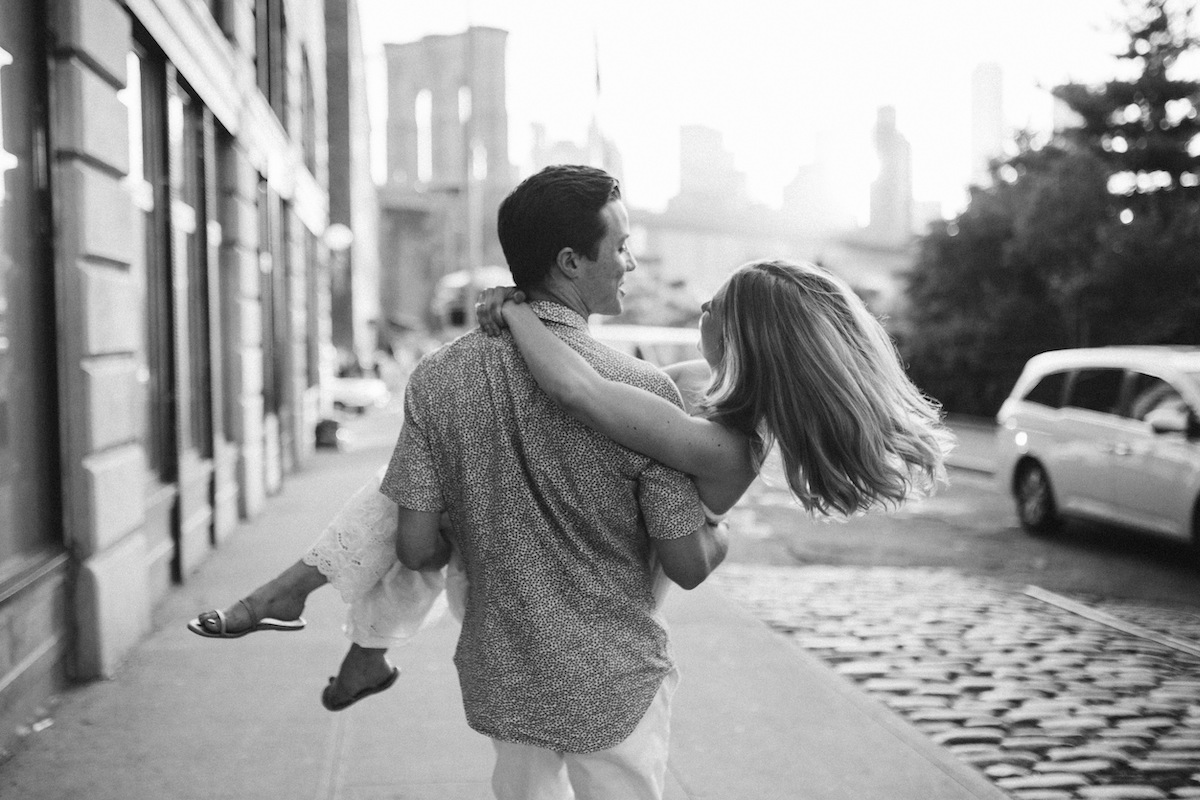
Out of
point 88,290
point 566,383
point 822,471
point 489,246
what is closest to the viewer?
point 566,383

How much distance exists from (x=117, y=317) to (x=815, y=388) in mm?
4415

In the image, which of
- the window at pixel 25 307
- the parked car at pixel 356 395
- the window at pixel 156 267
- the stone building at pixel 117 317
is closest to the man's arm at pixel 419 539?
the stone building at pixel 117 317

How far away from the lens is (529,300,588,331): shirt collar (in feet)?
7.59

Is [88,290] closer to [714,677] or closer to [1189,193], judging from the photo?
[714,677]

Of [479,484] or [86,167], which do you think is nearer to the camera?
[479,484]

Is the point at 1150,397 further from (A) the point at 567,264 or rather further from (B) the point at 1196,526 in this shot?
(A) the point at 567,264

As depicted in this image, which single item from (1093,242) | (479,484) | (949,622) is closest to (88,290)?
(479,484)


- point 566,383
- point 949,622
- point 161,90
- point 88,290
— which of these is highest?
point 161,90

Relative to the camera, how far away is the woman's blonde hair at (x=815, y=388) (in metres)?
2.31

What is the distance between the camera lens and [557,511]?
7.41 ft

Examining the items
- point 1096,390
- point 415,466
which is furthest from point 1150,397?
point 415,466

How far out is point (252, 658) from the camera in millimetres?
5805

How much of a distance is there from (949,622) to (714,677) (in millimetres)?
2177

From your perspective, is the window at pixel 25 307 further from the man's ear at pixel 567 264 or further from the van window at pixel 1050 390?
the van window at pixel 1050 390
